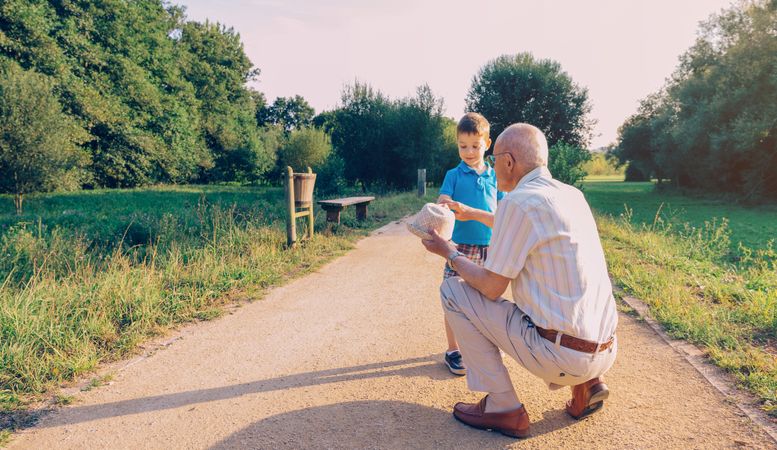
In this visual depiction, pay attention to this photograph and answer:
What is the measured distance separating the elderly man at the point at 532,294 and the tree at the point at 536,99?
90.6 feet

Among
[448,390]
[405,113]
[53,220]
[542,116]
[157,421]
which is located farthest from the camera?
[542,116]

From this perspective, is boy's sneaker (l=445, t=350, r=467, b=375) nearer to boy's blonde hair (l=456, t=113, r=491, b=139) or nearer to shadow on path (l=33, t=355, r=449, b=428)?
shadow on path (l=33, t=355, r=449, b=428)

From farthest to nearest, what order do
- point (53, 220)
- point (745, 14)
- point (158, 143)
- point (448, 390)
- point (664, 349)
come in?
point (158, 143) → point (745, 14) → point (53, 220) → point (664, 349) → point (448, 390)

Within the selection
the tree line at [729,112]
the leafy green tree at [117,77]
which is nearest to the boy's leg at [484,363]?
the tree line at [729,112]

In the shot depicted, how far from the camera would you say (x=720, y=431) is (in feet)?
8.70

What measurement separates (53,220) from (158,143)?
2066cm

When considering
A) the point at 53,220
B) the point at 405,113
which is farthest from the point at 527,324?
the point at 405,113

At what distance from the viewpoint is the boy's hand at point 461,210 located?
3234 millimetres

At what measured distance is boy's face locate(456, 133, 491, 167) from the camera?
3.35m

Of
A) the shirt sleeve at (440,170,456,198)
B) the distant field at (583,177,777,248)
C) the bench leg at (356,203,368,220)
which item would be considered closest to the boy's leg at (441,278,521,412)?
the shirt sleeve at (440,170,456,198)

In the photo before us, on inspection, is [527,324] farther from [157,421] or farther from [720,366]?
[157,421]

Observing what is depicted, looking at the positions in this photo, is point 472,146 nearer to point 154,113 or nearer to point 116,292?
point 116,292

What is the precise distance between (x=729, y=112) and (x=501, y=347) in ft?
76.2

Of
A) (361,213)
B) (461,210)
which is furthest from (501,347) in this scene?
(361,213)
